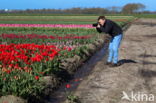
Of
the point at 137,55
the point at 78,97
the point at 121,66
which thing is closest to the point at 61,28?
the point at 137,55

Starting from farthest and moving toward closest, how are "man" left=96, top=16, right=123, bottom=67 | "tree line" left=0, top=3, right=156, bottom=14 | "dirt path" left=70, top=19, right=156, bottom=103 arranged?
"tree line" left=0, top=3, right=156, bottom=14 → "man" left=96, top=16, right=123, bottom=67 → "dirt path" left=70, top=19, right=156, bottom=103

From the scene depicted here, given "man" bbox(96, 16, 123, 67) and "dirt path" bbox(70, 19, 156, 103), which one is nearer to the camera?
"dirt path" bbox(70, 19, 156, 103)

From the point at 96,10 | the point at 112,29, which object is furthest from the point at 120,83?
the point at 96,10

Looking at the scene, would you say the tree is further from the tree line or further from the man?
the man

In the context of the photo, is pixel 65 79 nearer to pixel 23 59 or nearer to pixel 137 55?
pixel 23 59

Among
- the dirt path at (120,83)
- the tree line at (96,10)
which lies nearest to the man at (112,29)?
the dirt path at (120,83)

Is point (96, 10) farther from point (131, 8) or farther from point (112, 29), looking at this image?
point (112, 29)

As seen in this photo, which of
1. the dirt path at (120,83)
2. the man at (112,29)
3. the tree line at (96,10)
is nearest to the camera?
the dirt path at (120,83)

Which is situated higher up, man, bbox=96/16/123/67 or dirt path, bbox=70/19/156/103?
man, bbox=96/16/123/67

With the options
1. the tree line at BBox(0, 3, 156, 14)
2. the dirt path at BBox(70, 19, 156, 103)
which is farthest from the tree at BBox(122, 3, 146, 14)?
the dirt path at BBox(70, 19, 156, 103)

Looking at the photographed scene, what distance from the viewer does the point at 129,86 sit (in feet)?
27.4

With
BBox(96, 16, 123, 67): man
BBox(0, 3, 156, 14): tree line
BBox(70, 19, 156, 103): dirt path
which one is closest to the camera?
BBox(70, 19, 156, 103): dirt path

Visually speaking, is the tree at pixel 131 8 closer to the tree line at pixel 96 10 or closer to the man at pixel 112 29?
the tree line at pixel 96 10

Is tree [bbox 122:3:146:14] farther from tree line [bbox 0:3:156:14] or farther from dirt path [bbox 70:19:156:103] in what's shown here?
dirt path [bbox 70:19:156:103]
